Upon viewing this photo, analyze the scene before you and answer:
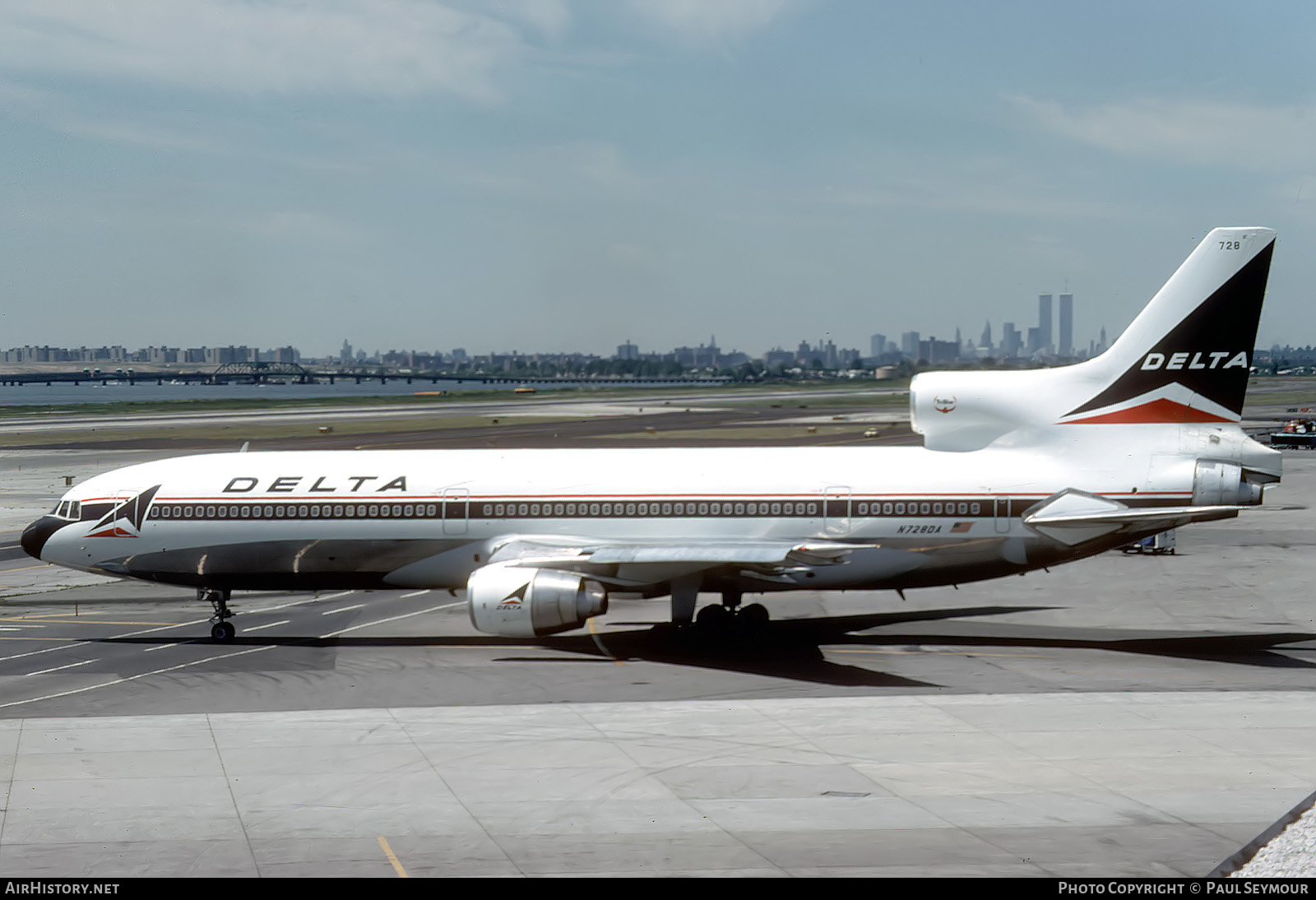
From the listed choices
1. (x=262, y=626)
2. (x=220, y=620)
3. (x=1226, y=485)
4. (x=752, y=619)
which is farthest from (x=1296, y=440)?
(x=220, y=620)

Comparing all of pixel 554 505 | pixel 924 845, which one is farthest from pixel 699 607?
pixel 924 845

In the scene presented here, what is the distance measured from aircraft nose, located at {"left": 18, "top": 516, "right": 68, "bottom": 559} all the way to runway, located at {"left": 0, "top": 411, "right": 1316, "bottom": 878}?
2.30m

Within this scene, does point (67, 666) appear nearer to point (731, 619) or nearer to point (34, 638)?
point (34, 638)

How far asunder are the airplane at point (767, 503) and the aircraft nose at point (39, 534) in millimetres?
400

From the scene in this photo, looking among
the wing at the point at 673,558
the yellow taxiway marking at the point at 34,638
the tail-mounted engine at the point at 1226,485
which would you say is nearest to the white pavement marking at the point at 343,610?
the yellow taxiway marking at the point at 34,638

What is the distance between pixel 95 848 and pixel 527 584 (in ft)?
41.9

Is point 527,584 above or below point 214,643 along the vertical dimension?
above

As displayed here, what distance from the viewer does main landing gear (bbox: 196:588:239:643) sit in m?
32.0

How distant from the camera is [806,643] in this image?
103 feet

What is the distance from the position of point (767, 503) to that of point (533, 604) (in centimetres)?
671

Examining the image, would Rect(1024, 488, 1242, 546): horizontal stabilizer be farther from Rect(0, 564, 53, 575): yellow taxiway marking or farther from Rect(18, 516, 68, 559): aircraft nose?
Rect(0, 564, 53, 575): yellow taxiway marking

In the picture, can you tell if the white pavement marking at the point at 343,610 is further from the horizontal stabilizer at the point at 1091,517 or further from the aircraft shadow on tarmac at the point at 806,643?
the horizontal stabilizer at the point at 1091,517
